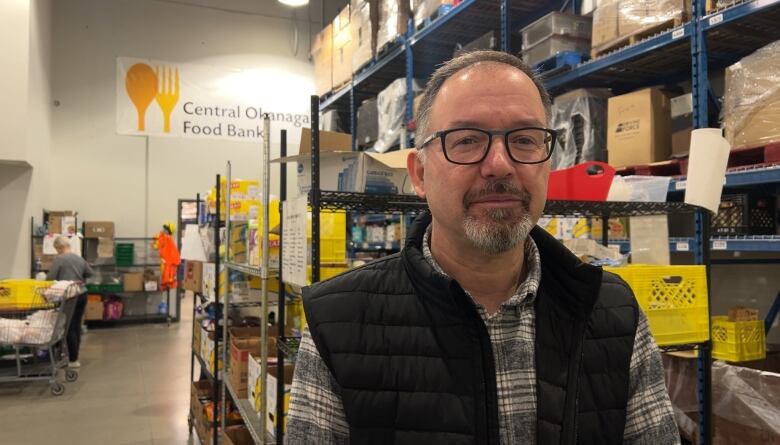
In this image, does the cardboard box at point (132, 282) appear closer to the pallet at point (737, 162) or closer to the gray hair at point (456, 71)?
the pallet at point (737, 162)

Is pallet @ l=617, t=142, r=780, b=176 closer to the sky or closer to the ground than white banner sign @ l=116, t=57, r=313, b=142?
closer to the ground

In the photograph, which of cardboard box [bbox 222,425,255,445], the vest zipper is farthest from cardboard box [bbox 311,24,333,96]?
the vest zipper

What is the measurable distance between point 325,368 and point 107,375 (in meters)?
6.20

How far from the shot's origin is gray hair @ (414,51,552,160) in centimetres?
117

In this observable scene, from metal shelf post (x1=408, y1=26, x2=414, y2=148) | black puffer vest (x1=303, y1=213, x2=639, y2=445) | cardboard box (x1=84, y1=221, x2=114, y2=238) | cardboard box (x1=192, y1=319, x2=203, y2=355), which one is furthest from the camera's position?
cardboard box (x1=84, y1=221, x2=114, y2=238)

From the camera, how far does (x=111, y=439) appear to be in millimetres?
4270

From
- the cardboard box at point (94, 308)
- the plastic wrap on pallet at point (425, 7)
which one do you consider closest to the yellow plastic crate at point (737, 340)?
the plastic wrap on pallet at point (425, 7)

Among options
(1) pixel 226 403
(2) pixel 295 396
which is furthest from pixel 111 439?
(2) pixel 295 396

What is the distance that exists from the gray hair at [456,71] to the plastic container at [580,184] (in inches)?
38.9

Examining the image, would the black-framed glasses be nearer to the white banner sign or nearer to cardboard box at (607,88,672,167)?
cardboard box at (607,88,672,167)

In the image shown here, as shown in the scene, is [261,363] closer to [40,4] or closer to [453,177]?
[453,177]

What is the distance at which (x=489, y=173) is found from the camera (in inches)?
42.3

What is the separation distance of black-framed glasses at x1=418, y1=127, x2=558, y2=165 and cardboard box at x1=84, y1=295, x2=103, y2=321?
974 centimetres

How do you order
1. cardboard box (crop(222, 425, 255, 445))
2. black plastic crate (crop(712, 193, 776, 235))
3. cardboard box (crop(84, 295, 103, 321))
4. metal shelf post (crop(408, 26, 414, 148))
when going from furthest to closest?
cardboard box (crop(84, 295, 103, 321)) < metal shelf post (crop(408, 26, 414, 148)) < cardboard box (crop(222, 425, 255, 445)) < black plastic crate (crop(712, 193, 776, 235))
